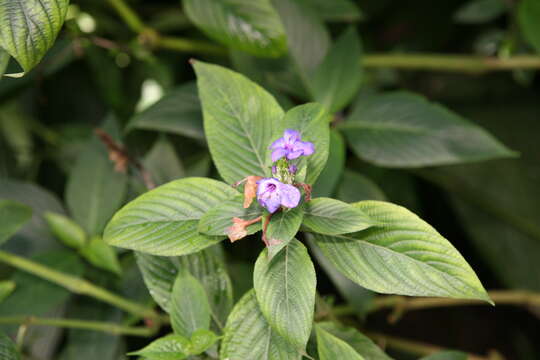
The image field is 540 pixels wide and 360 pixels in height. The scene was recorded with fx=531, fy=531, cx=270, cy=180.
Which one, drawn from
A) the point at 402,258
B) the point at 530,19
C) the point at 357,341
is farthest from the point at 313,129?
the point at 530,19

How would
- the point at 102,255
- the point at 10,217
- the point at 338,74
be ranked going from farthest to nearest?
1. the point at 338,74
2. the point at 102,255
3. the point at 10,217

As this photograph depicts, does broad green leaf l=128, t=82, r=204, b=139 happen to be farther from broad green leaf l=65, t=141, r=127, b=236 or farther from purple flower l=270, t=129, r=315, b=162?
purple flower l=270, t=129, r=315, b=162

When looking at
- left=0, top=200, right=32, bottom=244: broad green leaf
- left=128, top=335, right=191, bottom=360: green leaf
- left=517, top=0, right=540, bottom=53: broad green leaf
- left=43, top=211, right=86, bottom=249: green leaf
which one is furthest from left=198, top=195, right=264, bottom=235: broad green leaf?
left=517, top=0, right=540, bottom=53: broad green leaf

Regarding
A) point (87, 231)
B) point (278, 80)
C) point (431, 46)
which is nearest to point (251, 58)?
point (278, 80)

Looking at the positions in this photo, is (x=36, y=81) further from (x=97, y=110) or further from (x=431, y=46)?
(x=431, y=46)

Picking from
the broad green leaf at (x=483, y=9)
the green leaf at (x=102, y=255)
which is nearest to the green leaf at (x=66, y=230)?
the green leaf at (x=102, y=255)

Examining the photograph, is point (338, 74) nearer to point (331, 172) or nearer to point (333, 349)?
point (331, 172)
